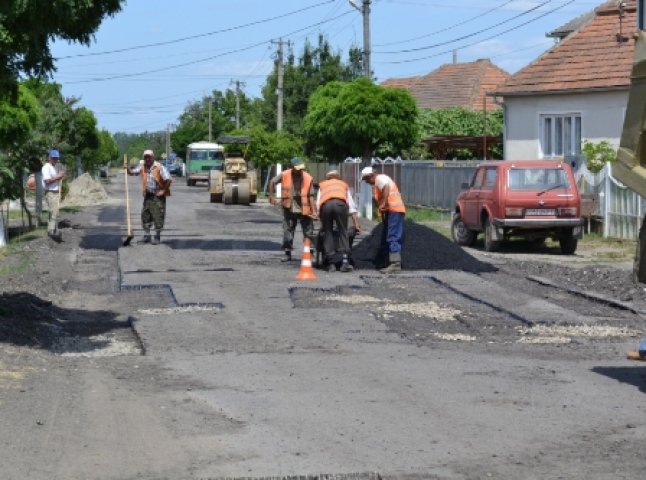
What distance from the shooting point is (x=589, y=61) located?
3772 centimetres

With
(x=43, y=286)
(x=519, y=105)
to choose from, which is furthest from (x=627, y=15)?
(x=43, y=286)

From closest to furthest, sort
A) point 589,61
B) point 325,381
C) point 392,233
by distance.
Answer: point 325,381 → point 392,233 → point 589,61

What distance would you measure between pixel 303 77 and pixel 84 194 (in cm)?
1928

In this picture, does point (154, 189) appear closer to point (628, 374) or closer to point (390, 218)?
point (390, 218)

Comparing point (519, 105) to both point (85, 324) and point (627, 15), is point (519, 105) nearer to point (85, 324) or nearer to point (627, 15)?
point (627, 15)

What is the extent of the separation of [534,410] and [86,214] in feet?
117

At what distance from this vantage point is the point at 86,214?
43.4m

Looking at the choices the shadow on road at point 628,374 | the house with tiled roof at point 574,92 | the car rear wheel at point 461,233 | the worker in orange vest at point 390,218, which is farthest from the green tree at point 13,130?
the shadow on road at point 628,374

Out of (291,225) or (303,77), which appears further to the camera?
(303,77)

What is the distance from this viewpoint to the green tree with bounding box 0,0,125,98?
11.2 metres

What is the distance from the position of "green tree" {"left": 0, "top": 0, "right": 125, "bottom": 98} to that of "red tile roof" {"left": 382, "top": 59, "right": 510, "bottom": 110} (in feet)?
172

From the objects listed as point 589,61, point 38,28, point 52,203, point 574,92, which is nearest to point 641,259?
point 38,28

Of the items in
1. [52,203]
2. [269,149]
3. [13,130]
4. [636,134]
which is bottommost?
[52,203]

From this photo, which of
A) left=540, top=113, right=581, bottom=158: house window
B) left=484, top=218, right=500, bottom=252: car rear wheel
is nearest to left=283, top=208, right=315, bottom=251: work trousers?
left=484, top=218, right=500, bottom=252: car rear wheel
